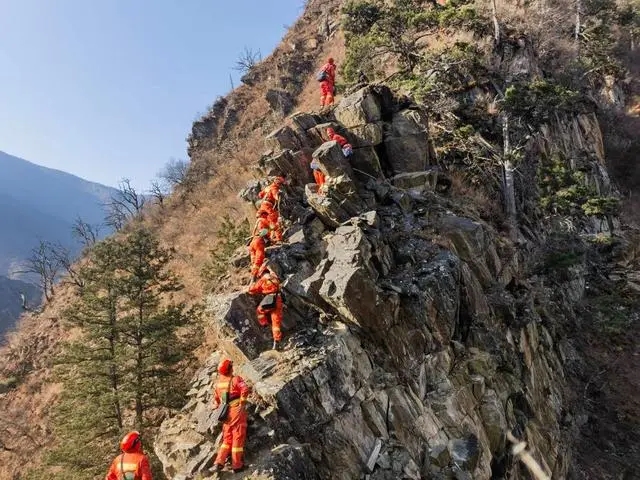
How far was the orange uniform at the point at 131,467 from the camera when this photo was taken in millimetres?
7496

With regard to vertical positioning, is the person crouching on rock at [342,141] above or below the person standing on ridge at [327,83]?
below

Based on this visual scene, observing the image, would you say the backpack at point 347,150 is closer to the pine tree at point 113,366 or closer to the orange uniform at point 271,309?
the orange uniform at point 271,309

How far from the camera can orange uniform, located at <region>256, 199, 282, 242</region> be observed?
40.0 ft

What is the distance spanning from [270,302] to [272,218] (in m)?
3.39

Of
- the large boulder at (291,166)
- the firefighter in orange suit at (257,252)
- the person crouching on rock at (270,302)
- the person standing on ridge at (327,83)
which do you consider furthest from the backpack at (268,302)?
the person standing on ridge at (327,83)

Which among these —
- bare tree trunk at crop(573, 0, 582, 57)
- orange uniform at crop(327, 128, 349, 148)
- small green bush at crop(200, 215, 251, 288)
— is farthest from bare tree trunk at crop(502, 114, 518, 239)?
bare tree trunk at crop(573, 0, 582, 57)

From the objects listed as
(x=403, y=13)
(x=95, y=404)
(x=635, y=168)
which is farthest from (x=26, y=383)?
(x=635, y=168)

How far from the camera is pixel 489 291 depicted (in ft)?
44.4

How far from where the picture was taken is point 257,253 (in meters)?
11.2

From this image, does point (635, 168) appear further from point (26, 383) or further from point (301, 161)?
point (26, 383)

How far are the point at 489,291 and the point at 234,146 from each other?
36.7 m

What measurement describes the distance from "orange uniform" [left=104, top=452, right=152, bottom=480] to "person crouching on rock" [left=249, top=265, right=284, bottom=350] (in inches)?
130

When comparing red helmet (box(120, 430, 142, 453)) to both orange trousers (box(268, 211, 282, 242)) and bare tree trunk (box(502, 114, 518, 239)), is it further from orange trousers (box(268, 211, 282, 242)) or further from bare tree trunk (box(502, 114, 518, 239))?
bare tree trunk (box(502, 114, 518, 239))

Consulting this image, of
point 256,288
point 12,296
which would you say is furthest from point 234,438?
point 12,296
